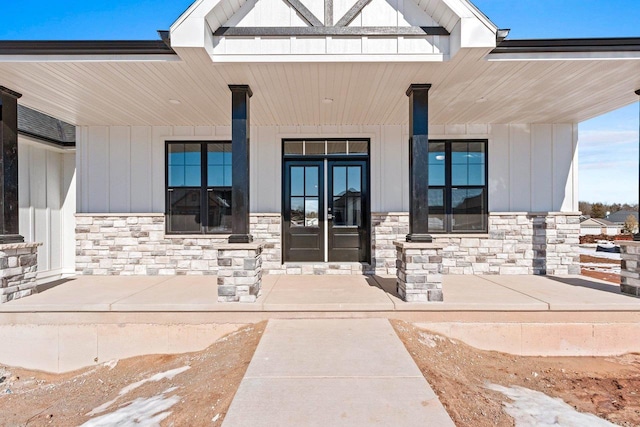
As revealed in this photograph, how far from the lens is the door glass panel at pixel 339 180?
6.39 metres

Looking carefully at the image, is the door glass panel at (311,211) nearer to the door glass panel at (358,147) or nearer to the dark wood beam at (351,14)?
the door glass panel at (358,147)

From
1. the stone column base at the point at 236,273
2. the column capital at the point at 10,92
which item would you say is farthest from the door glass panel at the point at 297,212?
the column capital at the point at 10,92

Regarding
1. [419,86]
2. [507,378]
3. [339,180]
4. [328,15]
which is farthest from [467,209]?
[328,15]

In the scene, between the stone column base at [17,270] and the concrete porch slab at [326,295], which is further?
the stone column base at [17,270]

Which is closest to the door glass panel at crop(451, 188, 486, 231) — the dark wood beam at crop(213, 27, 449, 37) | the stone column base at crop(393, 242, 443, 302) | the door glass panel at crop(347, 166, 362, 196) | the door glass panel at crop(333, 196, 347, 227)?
the door glass panel at crop(347, 166, 362, 196)

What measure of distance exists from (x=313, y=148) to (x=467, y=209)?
3.17m

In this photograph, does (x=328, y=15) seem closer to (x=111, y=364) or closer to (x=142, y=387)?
(x=142, y=387)

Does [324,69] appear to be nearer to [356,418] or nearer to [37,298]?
[356,418]

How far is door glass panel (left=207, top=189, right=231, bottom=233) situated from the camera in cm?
636

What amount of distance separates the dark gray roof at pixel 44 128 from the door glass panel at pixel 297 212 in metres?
4.62

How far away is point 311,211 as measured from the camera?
6414mm

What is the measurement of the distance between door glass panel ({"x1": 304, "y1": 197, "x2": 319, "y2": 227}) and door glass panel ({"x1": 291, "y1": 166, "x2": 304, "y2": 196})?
21cm

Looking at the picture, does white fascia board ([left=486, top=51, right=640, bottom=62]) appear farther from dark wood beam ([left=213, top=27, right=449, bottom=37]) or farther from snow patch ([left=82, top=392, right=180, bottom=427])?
snow patch ([left=82, top=392, right=180, bottom=427])

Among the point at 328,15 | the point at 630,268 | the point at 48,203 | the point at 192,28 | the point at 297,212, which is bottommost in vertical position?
the point at 630,268
